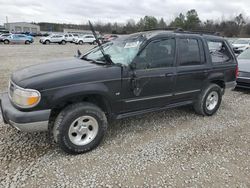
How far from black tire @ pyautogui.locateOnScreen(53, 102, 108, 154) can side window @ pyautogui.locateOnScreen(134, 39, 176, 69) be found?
101 cm

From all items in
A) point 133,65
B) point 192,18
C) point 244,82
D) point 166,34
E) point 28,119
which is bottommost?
point 244,82

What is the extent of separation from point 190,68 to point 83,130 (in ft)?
7.65

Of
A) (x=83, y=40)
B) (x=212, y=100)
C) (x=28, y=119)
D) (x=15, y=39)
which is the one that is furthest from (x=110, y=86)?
(x=83, y=40)

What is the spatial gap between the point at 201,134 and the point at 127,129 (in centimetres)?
135

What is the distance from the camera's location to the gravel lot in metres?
2.89

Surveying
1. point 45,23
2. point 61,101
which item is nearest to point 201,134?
point 61,101

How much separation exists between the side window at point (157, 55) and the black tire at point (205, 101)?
120 cm

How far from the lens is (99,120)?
137 inches

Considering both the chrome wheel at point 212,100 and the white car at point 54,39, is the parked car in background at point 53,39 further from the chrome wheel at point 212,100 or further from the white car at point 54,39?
the chrome wheel at point 212,100

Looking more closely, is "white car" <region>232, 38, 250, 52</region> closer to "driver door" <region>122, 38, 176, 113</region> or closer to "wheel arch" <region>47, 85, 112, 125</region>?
"driver door" <region>122, 38, 176, 113</region>

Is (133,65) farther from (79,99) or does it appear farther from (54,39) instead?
(54,39)

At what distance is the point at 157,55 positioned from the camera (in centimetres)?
397

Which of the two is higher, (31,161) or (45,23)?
(45,23)

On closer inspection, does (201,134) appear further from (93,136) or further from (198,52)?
(93,136)
